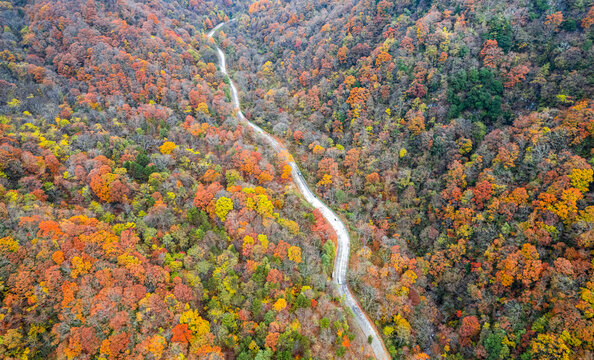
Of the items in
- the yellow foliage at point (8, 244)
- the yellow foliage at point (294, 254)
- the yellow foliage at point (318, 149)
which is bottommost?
the yellow foliage at point (294, 254)

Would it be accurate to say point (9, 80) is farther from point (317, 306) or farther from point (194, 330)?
point (317, 306)

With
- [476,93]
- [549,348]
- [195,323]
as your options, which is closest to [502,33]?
[476,93]

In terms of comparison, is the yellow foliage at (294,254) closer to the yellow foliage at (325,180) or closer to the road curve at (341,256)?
the road curve at (341,256)

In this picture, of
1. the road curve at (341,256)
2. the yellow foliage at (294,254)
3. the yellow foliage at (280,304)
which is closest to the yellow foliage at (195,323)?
the yellow foliage at (280,304)

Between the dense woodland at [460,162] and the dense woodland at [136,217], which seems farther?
the dense woodland at [460,162]

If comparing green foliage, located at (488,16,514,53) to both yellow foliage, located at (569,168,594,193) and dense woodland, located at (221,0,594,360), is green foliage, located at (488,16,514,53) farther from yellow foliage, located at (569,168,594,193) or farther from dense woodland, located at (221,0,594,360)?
yellow foliage, located at (569,168,594,193)

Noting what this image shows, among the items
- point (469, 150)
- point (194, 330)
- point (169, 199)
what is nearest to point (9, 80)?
point (169, 199)

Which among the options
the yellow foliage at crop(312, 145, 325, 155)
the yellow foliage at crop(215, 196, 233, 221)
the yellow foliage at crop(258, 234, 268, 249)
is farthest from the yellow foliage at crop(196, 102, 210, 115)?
the yellow foliage at crop(258, 234, 268, 249)

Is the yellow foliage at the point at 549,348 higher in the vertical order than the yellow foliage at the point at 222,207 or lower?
higher
